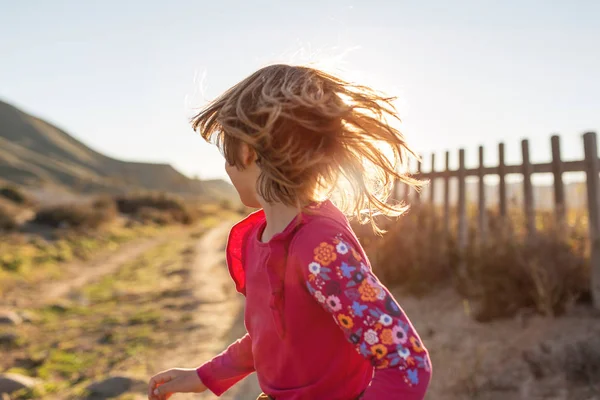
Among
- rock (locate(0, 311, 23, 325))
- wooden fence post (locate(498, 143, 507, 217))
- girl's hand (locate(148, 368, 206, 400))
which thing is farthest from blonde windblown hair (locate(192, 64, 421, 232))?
rock (locate(0, 311, 23, 325))

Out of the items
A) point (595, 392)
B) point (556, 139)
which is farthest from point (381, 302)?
point (556, 139)

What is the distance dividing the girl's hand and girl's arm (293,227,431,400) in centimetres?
61

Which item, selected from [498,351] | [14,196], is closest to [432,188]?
→ [498,351]

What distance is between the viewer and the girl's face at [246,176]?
1.25 meters

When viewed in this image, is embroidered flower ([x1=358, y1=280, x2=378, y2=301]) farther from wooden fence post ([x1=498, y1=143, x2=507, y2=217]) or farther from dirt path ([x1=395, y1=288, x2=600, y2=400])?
wooden fence post ([x1=498, y1=143, x2=507, y2=217])

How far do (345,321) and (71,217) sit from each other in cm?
1868

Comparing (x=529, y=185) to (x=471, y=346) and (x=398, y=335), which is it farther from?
(x=398, y=335)

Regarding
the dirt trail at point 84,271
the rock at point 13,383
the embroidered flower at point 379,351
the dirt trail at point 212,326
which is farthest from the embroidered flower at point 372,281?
the dirt trail at point 84,271

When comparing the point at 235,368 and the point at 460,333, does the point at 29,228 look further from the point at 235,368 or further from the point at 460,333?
the point at 235,368

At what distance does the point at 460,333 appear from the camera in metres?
5.43

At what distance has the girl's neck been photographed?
1.21 meters

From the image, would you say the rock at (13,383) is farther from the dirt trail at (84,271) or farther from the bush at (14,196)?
the bush at (14,196)

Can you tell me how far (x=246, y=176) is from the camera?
4.17ft

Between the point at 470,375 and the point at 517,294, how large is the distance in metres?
1.52
